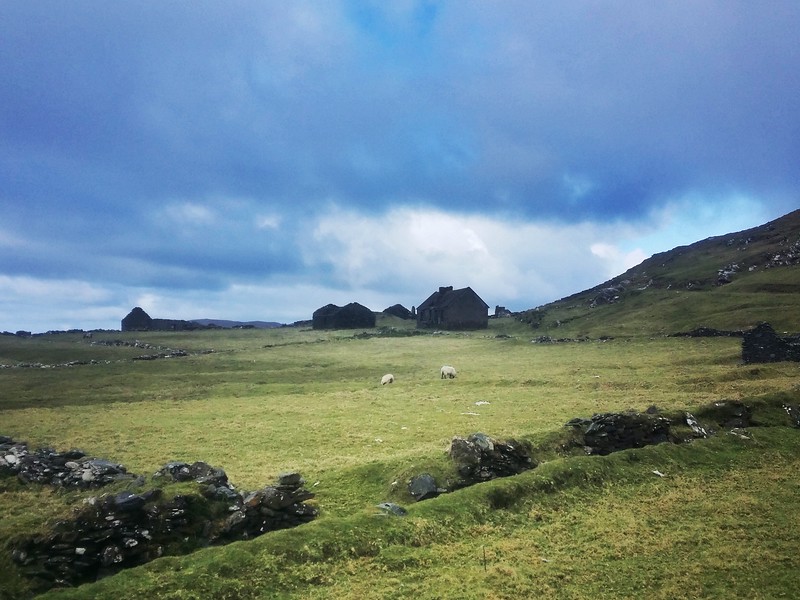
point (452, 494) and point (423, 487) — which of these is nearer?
point (452, 494)

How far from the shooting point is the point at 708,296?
279 feet

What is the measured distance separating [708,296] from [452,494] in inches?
3394

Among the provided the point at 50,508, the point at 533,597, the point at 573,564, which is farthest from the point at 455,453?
the point at 50,508

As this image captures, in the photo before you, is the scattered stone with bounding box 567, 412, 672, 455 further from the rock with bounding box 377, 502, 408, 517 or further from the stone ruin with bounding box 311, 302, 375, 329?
the stone ruin with bounding box 311, 302, 375, 329

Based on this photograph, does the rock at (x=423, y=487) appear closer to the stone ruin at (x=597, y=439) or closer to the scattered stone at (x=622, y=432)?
the stone ruin at (x=597, y=439)

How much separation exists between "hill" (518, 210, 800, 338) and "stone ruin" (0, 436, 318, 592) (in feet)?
210

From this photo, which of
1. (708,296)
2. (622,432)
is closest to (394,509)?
(622,432)

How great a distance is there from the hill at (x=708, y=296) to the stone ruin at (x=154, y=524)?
6397 cm

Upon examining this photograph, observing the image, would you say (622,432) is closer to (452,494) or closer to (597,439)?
(597,439)

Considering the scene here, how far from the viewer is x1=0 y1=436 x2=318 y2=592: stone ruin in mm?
11516

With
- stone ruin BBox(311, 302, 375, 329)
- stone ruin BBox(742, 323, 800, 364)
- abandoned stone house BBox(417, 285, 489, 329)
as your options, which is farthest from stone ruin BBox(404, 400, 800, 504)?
stone ruin BBox(311, 302, 375, 329)

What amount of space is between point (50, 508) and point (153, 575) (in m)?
8.23

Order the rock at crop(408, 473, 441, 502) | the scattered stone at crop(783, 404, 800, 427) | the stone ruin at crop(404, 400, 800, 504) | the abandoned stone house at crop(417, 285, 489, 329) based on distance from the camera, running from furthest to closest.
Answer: the abandoned stone house at crop(417, 285, 489, 329) → the scattered stone at crop(783, 404, 800, 427) → the stone ruin at crop(404, 400, 800, 504) → the rock at crop(408, 473, 441, 502)

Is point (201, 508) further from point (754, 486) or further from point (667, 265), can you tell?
point (667, 265)
